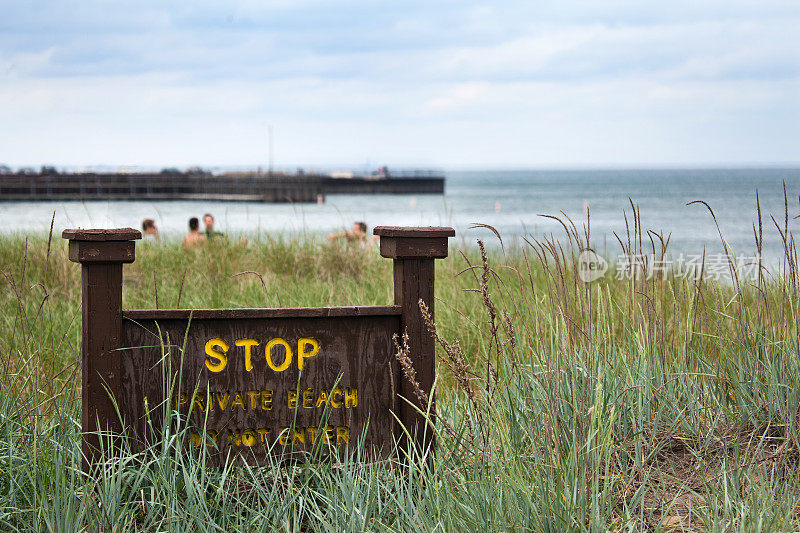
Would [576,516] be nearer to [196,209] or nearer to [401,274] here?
[401,274]

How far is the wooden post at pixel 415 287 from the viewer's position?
3354mm

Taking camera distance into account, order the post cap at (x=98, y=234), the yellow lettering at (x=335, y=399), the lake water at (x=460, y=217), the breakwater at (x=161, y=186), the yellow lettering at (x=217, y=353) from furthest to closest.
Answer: the breakwater at (x=161, y=186) < the lake water at (x=460, y=217) < the yellow lettering at (x=335, y=399) < the yellow lettering at (x=217, y=353) < the post cap at (x=98, y=234)

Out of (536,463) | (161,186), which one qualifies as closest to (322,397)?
(536,463)

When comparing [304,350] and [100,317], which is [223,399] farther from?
[100,317]

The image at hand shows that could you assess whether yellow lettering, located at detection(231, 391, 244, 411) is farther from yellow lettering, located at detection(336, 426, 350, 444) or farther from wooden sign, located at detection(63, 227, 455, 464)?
yellow lettering, located at detection(336, 426, 350, 444)

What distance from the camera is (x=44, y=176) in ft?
249

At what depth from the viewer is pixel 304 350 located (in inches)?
129

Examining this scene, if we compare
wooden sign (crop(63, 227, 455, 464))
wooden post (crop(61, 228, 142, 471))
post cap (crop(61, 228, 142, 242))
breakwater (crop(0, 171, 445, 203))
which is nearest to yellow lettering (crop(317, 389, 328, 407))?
wooden sign (crop(63, 227, 455, 464))

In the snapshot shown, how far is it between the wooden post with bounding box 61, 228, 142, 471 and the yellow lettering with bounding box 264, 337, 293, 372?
0.61 meters

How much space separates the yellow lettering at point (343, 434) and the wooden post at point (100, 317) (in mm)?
950

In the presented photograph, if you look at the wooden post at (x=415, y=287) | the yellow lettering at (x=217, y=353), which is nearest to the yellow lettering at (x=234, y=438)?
the yellow lettering at (x=217, y=353)

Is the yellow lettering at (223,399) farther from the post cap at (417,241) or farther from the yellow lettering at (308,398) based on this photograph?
the post cap at (417,241)

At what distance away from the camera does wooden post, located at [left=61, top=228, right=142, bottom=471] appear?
307cm

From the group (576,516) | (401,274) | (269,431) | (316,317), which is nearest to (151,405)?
(269,431)
